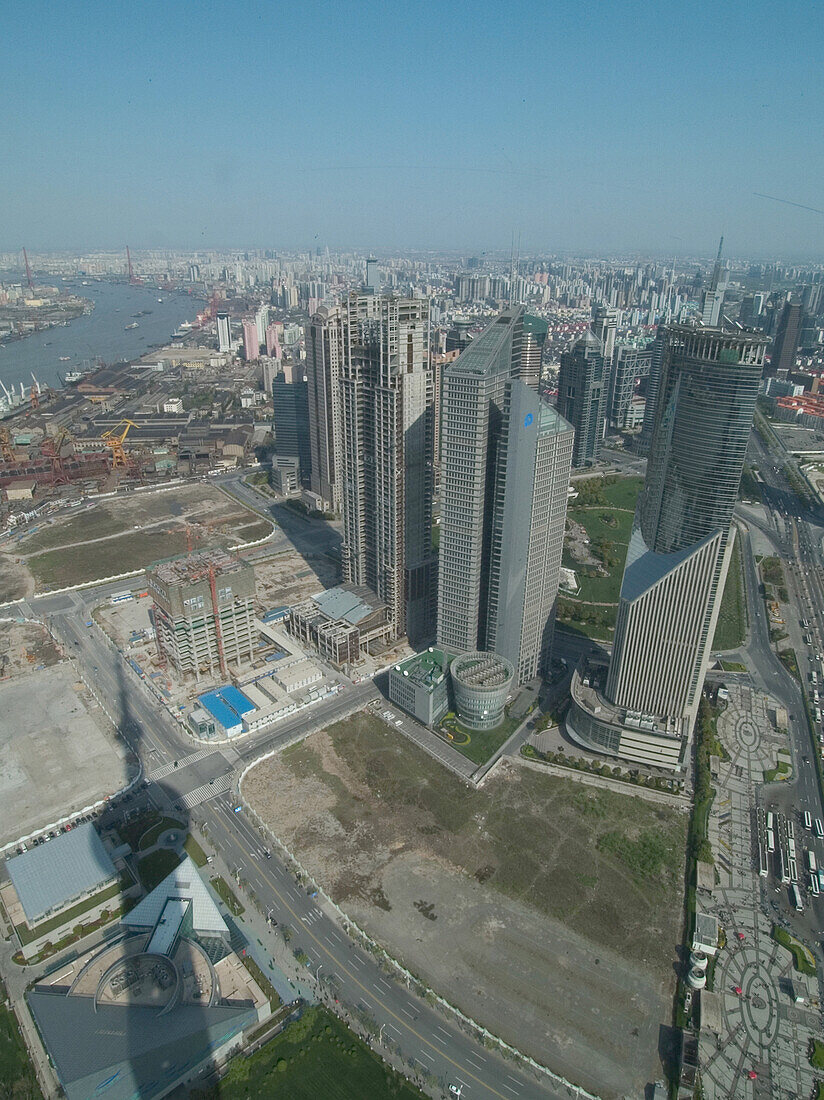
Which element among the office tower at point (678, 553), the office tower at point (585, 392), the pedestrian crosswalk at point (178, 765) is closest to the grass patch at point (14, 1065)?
the pedestrian crosswalk at point (178, 765)

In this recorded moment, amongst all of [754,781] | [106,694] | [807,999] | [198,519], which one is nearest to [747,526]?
[754,781]

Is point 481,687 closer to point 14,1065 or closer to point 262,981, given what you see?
point 262,981

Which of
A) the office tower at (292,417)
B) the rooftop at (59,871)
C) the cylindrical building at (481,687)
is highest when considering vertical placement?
the office tower at (292,417)

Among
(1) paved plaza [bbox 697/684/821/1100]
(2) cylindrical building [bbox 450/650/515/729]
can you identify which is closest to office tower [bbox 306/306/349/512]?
(2) cylindrical building [bbox 450/650/515/729]

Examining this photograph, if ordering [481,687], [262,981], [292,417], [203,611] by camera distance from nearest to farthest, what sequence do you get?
[262,981], [481,687], [203,611], [292,417]

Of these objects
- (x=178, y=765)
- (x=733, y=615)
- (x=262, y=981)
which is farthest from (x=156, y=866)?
(x=733, y=615)

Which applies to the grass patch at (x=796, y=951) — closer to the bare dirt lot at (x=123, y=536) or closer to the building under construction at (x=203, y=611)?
the building under construction at (x=203, y=611)
